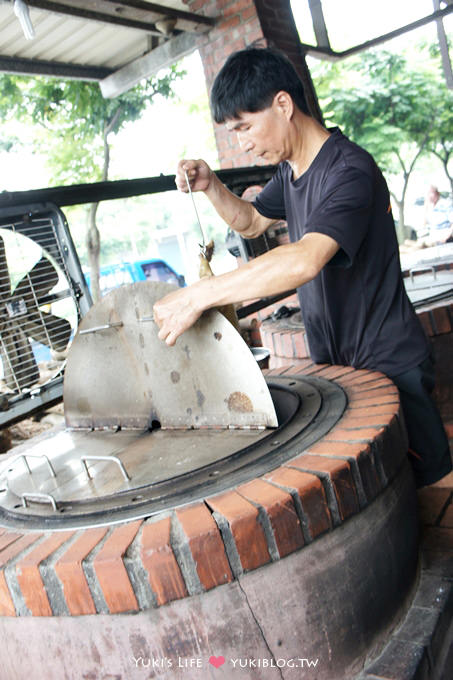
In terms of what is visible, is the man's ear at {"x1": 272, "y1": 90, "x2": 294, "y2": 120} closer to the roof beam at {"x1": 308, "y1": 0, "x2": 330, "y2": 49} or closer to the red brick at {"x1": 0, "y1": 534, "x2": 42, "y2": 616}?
the red brick at {"x1": 0, "y1": 534, "x2": 42, "y2": 616}

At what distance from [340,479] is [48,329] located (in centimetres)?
156

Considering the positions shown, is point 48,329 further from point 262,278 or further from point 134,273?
point 134,273

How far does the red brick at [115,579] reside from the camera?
1176 mm

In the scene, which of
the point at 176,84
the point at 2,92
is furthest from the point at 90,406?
the point at 176,84

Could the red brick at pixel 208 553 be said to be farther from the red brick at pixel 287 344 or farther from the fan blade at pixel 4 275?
the red brick at pixel 287 344

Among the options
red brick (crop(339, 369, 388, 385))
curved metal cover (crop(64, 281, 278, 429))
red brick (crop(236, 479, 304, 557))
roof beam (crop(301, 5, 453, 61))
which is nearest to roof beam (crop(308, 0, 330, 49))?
roof beam (crop(301, 5, 453, 61))

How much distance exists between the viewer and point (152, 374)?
1809mm

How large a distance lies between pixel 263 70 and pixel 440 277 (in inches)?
87.3

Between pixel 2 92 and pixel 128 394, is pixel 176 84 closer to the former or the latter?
pixel 2 92

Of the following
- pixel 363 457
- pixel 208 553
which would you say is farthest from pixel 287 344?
pixel 208 553

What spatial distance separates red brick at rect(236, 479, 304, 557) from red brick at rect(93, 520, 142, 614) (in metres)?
0.31

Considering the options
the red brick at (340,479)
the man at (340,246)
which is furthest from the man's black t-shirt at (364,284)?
the red brick at (340,479)

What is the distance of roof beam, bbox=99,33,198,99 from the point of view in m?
5.85

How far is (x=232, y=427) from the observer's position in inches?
66.0
